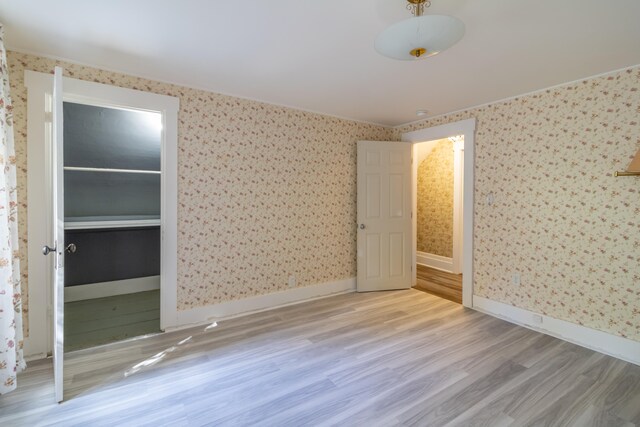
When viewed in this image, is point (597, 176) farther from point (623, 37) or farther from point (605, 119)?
point (623, 37)

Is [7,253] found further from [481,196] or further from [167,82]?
[481,196]

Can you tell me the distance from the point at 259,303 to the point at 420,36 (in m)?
3.02

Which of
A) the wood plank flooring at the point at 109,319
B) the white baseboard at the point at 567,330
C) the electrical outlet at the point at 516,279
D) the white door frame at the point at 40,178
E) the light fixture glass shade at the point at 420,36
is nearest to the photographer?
the light fixture glass shade at the point at 420,36

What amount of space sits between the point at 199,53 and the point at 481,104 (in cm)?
301

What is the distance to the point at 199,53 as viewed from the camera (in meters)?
2.29

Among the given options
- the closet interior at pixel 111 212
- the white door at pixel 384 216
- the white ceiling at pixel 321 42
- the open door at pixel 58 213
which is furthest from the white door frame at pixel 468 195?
the open door at pixel 58 213

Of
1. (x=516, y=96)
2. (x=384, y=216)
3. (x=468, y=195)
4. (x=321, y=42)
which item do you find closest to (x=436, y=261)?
(x=384, y=216)

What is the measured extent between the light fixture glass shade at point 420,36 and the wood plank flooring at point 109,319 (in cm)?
320

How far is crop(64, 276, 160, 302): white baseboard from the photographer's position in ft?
12.4

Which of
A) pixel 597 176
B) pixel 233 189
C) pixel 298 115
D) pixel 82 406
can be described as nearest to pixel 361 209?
pixel 298 115

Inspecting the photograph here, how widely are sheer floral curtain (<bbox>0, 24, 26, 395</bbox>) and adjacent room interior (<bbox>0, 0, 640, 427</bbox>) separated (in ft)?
0.05

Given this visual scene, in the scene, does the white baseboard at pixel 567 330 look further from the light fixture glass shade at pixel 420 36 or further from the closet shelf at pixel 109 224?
the closet shelf at pixel 109 224

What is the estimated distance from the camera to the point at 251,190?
11.1 ft

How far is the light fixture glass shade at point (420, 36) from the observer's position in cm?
140
